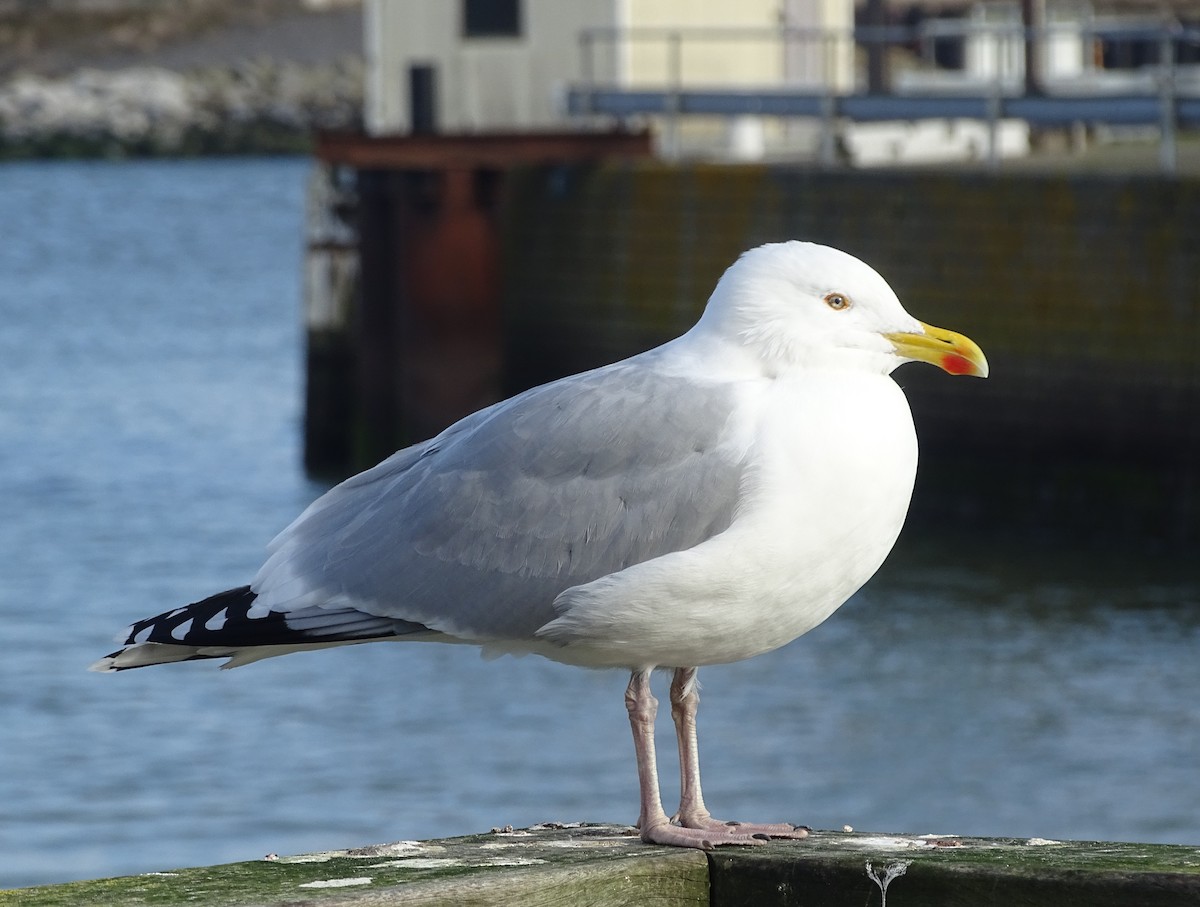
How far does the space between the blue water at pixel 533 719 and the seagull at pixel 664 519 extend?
6259 mm

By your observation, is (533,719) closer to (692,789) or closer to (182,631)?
(692,789)

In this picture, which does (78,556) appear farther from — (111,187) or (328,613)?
(111,187)

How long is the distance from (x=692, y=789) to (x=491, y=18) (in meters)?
18.7


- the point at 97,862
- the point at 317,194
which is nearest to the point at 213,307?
the point at 317,194

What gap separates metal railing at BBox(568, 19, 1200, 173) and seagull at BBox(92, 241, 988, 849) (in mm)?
11648

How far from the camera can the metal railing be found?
676 inches

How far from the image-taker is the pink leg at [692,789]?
13.1ft

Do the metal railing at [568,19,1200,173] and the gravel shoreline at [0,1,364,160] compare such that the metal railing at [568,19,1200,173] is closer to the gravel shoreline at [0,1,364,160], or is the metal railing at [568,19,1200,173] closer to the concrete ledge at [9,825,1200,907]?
the concrete ledge at [9,825,1200,907]

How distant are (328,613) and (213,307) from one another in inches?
1484

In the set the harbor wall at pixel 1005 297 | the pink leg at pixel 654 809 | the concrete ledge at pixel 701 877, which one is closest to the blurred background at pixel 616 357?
the harbor wall at pixel 1005 297

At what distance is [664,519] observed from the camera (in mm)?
4199

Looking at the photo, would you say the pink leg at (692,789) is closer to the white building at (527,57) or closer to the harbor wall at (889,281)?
the harbor wall at (889,281)

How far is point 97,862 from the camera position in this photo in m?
10.6

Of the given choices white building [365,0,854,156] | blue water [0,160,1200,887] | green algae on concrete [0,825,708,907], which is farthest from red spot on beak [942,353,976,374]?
white building [365,0,854,156]
